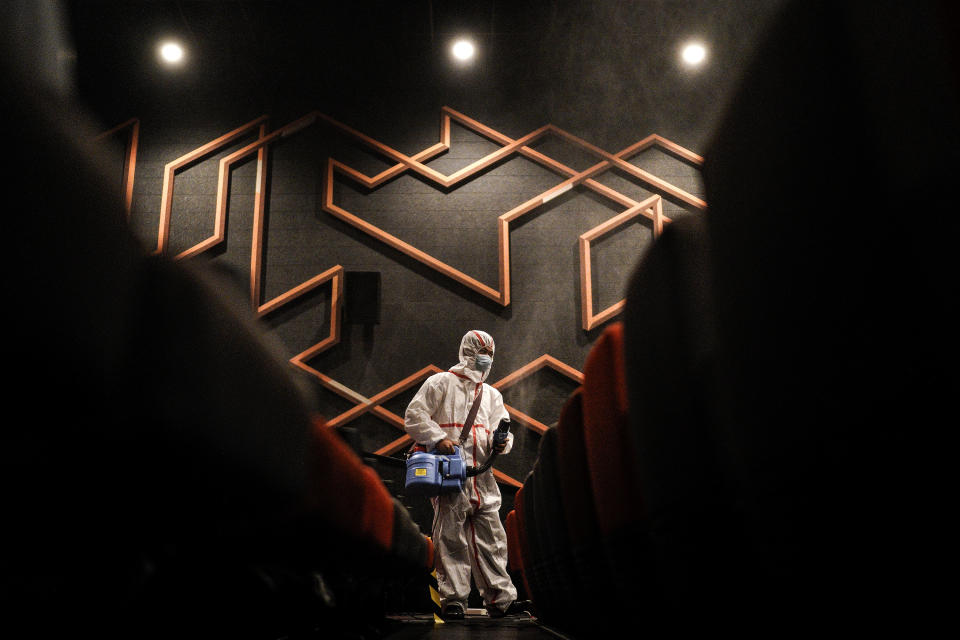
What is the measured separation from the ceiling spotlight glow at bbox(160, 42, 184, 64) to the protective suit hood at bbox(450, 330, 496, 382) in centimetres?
280

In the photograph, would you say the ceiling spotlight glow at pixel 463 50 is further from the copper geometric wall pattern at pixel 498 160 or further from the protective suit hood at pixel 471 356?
the protective suit hood at pixel 471 356

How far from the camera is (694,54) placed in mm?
4996

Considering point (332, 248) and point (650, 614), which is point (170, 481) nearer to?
point (650, 614)

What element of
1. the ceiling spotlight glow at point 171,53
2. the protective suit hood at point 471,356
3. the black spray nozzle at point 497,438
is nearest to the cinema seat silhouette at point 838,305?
the black spray nozzle at point 497,438

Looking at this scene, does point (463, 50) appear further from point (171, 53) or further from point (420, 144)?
point (171, 53)

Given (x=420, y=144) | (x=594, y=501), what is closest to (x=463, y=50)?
(x=420, y=144)

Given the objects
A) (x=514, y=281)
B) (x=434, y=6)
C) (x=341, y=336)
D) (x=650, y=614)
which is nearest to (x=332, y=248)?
(x=341, y=336)

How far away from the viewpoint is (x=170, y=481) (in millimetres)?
569

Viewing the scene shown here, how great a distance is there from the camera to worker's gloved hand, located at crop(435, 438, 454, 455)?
341 centimetres

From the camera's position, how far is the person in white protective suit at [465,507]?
3.33 meters

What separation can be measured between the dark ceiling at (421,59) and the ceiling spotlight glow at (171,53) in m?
0.06

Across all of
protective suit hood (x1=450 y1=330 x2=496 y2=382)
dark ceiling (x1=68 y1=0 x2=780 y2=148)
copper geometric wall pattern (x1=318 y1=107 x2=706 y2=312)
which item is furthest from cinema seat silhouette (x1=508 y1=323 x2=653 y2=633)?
dark ceiling (x1=68 y1=0 x2=780 y2=148)

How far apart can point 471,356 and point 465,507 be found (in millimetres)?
808

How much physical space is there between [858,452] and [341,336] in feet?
14.6
